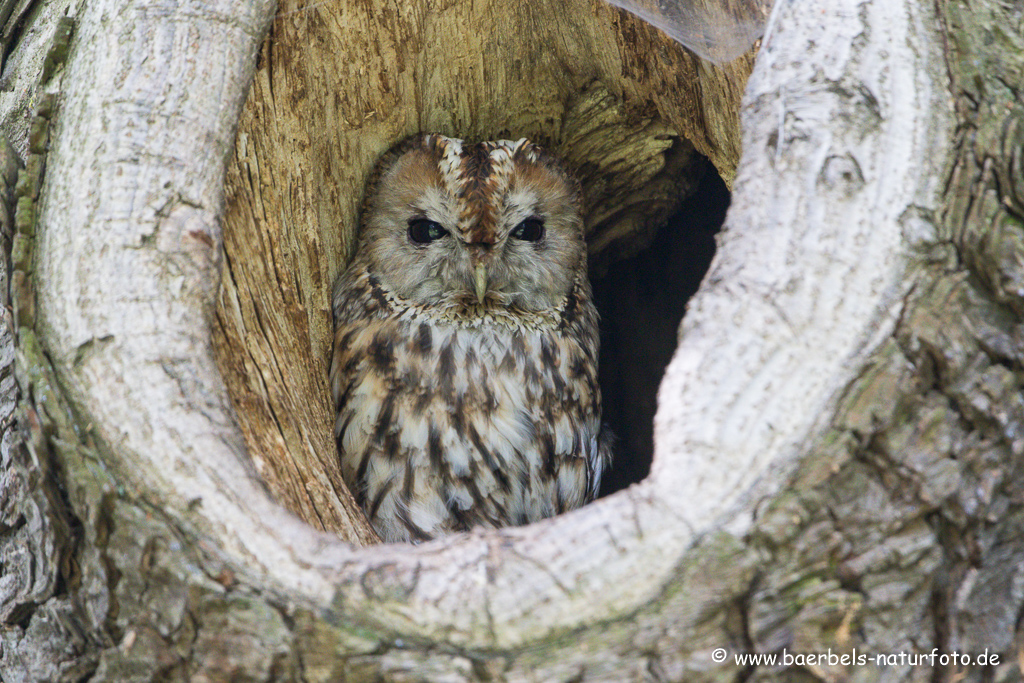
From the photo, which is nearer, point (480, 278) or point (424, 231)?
point (480, 278)

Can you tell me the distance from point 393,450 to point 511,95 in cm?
109

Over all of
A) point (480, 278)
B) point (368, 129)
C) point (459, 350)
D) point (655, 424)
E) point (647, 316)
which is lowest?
point (655, 424)

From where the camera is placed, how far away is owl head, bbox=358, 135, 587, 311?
2.21m

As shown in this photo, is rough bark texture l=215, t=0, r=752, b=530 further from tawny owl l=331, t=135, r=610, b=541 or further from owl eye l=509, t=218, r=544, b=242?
owl eye l=509, t=218, r=544, b=242

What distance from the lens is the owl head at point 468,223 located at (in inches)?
87.1

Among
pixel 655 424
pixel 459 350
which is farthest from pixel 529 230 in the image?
pixel 655 424

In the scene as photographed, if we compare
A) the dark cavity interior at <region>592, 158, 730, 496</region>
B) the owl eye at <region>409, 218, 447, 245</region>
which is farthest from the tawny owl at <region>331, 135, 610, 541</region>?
the dark cavity interior at <region>592, 158, 730, 496</region>

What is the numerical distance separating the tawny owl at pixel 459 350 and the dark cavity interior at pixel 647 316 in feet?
1.97

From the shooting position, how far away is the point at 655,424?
1.26 m

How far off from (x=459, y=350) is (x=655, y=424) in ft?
3.52

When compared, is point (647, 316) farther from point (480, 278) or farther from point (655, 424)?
point (655, 424)

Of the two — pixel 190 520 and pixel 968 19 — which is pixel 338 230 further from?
pixel 968 19

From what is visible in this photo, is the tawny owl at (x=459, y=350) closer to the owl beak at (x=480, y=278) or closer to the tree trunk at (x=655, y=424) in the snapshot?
the owl beak at (x=480, y=278)

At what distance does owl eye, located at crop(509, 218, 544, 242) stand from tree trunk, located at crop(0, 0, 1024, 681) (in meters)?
0.81
